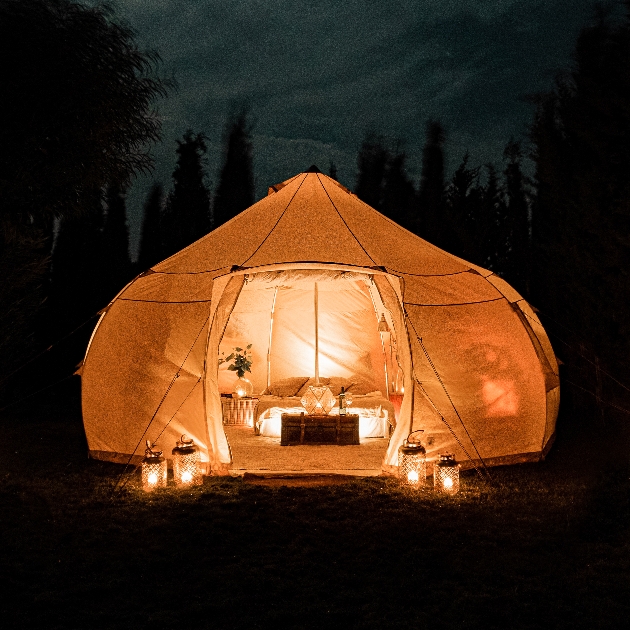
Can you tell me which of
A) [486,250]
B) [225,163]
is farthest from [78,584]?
[225,163]

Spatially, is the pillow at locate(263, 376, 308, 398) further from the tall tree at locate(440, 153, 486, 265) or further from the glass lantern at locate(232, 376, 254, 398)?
the tall tree at locate(440, 153, 486, 265)

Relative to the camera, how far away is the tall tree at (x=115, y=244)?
38.8 feet

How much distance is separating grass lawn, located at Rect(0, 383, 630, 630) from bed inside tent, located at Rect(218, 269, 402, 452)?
270cm

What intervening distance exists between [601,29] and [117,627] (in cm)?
765

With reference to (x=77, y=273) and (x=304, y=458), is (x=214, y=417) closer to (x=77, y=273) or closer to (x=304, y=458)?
(x=304, y=458)

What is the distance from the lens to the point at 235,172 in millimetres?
17844

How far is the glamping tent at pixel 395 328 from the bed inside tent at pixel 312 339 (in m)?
1.86

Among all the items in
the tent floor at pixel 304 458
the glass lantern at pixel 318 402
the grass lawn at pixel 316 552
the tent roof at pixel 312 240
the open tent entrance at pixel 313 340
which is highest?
the tent roof at pixel 312 240

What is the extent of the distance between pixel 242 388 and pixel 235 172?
10.9 m

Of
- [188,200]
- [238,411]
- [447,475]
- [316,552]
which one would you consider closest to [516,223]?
[238,411]

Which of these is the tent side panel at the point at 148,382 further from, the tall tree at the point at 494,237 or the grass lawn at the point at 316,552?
the tall tree at the point at 494,237

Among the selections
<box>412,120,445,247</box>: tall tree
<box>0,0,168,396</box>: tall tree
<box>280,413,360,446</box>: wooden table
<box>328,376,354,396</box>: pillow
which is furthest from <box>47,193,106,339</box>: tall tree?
<box>412,120,445,247</box>: tall tree

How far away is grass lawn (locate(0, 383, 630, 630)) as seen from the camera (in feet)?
9.83

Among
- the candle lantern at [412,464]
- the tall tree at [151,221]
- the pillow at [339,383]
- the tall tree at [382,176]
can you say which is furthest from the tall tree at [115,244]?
the candle lantern at [412,464]
